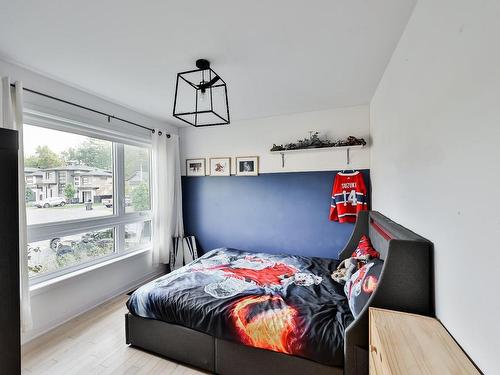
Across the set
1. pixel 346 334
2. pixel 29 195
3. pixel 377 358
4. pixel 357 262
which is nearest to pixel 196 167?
pixel 29 195

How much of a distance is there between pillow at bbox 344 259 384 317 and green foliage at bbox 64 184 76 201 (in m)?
2.98

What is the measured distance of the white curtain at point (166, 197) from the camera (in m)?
3.59

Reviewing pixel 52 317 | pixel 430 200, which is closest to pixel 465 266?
pixel 430 200

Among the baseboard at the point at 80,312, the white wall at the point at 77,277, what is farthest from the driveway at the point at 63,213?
the baseboard at the point at 80,312

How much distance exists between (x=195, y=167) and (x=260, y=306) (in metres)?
2.77

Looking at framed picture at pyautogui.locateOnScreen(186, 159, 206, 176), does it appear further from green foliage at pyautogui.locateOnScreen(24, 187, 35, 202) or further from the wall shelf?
green foliage at pyautogui.locateOnScreen(24, 187, 35, 202)

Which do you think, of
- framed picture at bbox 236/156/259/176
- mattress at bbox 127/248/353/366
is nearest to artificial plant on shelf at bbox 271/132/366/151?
framed picture at bbox 236/156/259/176

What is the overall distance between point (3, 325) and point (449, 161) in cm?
178

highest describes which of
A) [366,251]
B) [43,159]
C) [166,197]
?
[43,159]

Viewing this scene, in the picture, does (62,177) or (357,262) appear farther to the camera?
(62,177)

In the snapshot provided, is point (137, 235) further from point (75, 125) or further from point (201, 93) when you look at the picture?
point (201, 93)

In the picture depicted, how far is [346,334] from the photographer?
1417 millimetres

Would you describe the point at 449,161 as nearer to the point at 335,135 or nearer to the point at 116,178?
the point at 335,135

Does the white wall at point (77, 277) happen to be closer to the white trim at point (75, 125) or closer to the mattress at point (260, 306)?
the white trim at point (75, 125)
